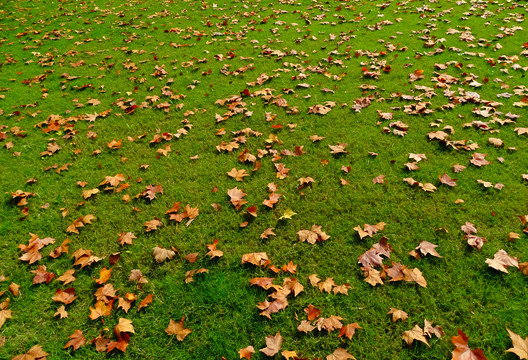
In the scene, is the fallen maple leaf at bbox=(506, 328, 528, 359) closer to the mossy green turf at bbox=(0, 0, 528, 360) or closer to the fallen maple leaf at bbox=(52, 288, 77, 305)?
the mossy green turf at bbox=(0, 0, 528, 360)

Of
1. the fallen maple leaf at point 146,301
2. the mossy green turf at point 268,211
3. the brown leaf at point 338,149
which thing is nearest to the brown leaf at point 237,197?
the mossy green turf at point 268,211

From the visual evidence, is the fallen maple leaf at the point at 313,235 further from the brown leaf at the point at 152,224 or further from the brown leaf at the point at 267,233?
the brown leaf at the point at 152,224

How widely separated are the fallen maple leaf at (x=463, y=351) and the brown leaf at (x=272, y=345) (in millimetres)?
1337

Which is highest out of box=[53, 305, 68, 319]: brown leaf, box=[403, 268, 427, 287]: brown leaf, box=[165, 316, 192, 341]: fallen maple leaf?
box=[403, 268, 427, 287]: brown leaf

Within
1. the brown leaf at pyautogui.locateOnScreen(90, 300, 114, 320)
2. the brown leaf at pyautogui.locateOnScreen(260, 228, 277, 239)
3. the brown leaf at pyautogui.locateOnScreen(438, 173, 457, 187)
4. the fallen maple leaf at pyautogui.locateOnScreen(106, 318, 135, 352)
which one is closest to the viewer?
the fallen maple leaf at pyautogui.locateOnScreen(106, 318, 135, 352)

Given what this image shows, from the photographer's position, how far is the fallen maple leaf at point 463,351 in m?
2.18

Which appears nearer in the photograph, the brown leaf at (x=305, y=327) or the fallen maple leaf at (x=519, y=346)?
the fallen maple leaf at (x=519, y=346)

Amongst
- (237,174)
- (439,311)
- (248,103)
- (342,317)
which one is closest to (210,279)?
(342,317)

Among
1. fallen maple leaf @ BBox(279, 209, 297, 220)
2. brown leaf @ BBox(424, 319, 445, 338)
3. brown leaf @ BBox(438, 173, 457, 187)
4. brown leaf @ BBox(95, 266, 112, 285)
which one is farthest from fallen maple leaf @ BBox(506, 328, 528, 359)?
brown leaf @ BBox(95, 266, 112, 285)

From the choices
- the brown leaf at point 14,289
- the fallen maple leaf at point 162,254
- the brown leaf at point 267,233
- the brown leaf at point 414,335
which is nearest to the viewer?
the brown leaf at point 414,335

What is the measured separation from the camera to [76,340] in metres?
2.52

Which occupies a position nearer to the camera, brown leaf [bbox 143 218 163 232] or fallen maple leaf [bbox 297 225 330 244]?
fallen maple leaf [bbox 297 225 330 244]

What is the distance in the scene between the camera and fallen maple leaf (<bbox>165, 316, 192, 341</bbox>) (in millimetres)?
2521

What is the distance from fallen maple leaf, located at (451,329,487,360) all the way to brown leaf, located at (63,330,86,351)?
120 inches
